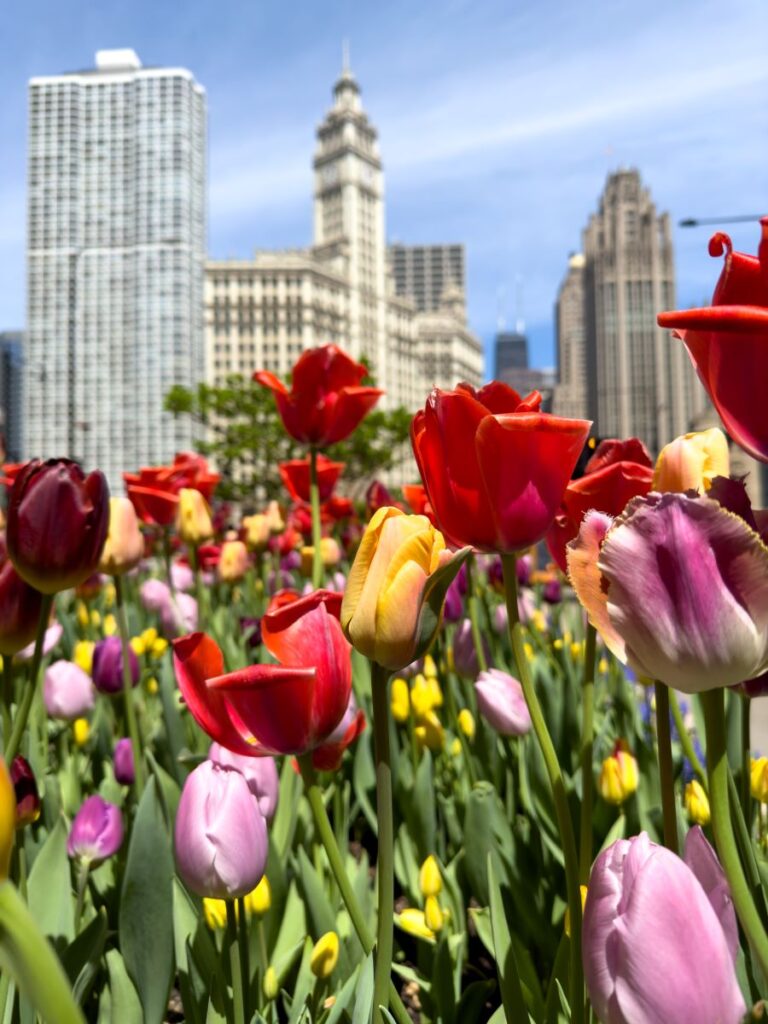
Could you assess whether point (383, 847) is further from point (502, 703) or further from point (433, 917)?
point (502, 703)

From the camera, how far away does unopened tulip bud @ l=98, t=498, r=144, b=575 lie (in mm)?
1572

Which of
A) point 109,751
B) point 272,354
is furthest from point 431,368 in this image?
point 109,751

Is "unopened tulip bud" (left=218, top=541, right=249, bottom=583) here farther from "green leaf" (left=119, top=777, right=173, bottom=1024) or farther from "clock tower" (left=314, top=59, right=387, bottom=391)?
"clock tower" (left=314, top=59, right=387, bottom=391)

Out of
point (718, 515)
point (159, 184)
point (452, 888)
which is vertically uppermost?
point (159, 184)

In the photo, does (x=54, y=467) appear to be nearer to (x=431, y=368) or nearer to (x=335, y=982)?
(x=335, y=982)

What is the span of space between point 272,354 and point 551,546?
236 feet

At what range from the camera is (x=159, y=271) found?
71.6 meters

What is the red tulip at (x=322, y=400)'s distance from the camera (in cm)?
179

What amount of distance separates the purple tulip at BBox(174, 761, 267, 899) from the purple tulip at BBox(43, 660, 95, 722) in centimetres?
100

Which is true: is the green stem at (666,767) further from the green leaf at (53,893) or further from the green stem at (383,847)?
the green leaf at (53,893)

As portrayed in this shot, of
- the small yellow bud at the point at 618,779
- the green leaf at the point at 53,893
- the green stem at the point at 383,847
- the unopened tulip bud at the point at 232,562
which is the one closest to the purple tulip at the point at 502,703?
the small yellow bud at the point at 618,779

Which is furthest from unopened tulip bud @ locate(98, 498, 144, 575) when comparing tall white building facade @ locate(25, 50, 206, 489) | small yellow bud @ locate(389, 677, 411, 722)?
tall white building facade @ locate(25, 50, 206, 489)

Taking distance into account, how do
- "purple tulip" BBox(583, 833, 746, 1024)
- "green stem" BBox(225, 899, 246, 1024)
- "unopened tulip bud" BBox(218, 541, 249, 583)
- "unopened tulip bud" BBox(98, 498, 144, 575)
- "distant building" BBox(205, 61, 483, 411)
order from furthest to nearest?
"distant building" BBox(205, 61, 483, 411) → "unopened tulip bud" BBox(218, 541, 249, 583) → "unopened tulip bud" BBox(98, 498, 144, 575) → "green stem" BBox(225, 899, 246, 1024) → "purple tulip" BBox(583, 833, 746, 1024)

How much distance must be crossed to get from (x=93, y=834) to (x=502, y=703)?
2.00 feet
